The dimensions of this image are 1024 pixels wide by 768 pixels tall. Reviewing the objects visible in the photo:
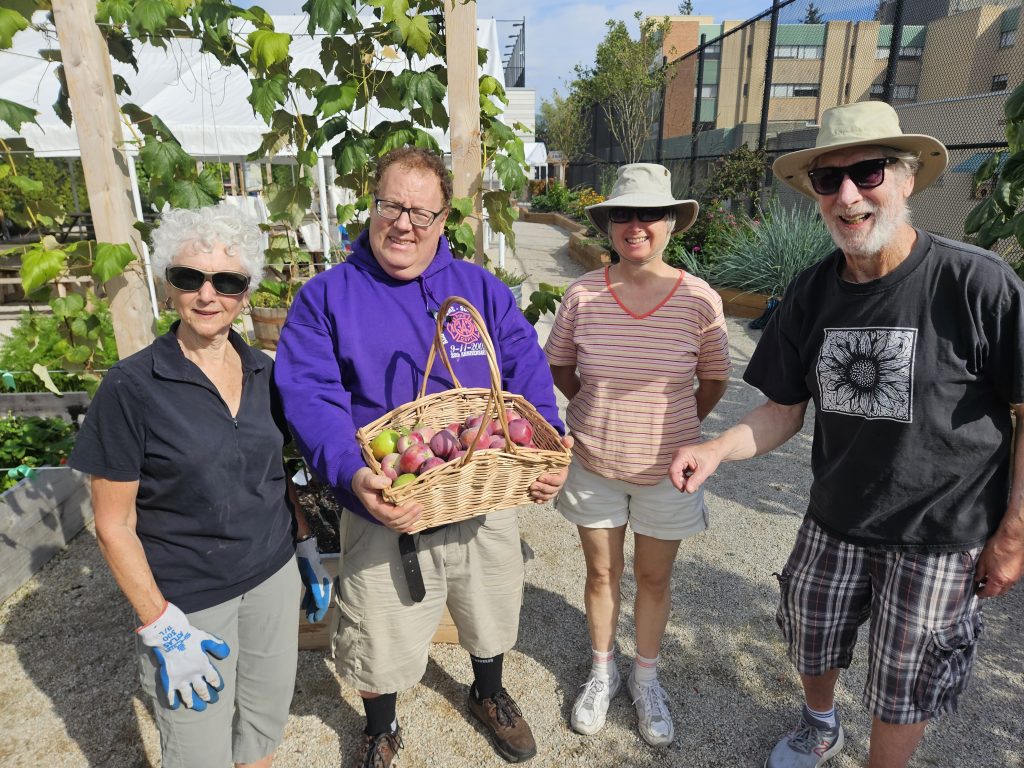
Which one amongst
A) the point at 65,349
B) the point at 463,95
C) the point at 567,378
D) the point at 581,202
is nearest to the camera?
the point at 567,378

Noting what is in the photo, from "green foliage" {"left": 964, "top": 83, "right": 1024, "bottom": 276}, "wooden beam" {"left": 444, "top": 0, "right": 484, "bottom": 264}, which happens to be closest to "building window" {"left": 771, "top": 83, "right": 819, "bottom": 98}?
"green foliage" {"left": 964, "top": 83, "right": 1024, "bottom": 276}

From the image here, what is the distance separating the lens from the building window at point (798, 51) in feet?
34.6

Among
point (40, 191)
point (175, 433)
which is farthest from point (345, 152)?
point (175, 433)

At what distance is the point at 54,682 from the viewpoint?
2.46 meters

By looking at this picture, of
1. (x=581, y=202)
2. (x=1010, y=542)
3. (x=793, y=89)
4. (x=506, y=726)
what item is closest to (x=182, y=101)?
(x=506, y=726)

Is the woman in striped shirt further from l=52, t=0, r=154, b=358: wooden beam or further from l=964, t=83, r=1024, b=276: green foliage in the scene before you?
l=52, t=0, r=154, b=358: wooden beam

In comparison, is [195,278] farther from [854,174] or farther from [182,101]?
[182,101]

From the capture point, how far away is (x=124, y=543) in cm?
146

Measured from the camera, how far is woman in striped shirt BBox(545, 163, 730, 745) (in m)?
2.01

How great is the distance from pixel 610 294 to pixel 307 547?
4.20ft

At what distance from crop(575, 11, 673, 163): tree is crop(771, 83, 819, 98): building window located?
5.74 metres

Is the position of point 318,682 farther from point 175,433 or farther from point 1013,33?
point 1013,33

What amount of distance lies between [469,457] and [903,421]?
1096 mm

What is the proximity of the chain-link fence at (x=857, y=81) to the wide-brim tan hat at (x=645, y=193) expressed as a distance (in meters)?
3.95
